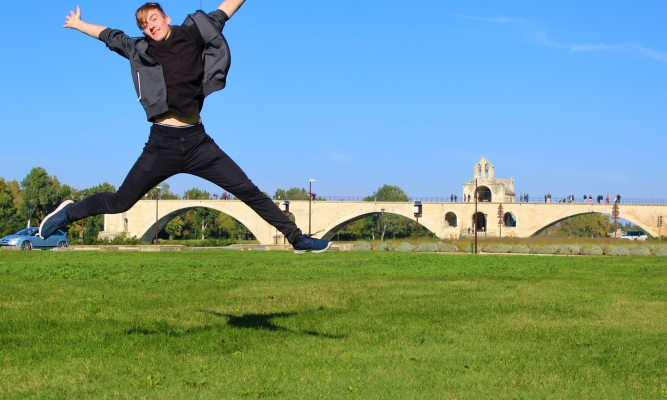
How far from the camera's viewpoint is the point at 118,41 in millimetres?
7145

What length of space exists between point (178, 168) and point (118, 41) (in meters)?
1.34

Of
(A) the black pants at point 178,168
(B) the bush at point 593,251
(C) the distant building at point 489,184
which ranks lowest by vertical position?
(B) the bush at point 593,251

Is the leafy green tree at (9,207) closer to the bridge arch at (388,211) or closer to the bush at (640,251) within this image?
the bridge arch at (388,211)

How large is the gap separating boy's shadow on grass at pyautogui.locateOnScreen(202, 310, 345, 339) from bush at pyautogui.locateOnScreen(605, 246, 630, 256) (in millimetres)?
34990

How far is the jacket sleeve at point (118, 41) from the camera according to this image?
23.1ft

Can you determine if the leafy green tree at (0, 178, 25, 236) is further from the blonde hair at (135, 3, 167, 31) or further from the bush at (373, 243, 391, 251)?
the blonde hair at (135, 3, 167, 31)

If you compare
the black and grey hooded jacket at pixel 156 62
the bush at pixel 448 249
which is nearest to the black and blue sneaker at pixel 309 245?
the black and grey hooded jacket at pixel 156 62

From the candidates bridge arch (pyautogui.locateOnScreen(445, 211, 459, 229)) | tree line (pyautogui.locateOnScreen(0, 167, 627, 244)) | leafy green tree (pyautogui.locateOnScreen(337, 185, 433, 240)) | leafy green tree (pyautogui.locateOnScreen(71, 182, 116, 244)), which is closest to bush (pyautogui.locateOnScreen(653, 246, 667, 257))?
tree line (pyautogui.locateOnScreen(0, 167, 627, 244))

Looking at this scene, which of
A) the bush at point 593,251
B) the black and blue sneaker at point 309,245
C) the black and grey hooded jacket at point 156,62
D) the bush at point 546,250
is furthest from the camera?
the bush at point 546,250

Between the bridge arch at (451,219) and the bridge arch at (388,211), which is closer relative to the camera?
the bridge arch at (451,219)

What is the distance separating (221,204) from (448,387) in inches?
3535

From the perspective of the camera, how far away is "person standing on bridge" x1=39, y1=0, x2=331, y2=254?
22.9 feet

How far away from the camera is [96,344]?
8008 millimetres

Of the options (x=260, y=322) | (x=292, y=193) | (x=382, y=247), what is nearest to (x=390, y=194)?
(x=292, y=193)
